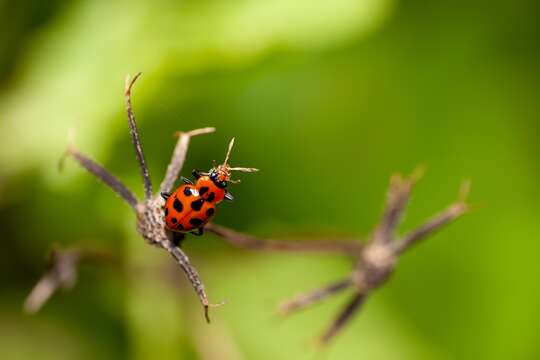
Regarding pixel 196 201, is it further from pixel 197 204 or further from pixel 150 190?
pixel 150 190

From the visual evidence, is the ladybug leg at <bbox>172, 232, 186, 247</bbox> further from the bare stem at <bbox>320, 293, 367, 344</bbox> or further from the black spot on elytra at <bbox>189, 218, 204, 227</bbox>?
the bare stem at <bbox>320, 293, 367, 344</bbox>

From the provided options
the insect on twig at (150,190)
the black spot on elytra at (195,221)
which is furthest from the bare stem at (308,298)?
the black spot on elytra at (195,221)

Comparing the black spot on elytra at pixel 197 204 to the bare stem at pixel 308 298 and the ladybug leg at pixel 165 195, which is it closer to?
the ladybug leg at pixel 165 195

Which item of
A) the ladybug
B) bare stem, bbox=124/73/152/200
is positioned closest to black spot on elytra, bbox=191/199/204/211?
the ladybug

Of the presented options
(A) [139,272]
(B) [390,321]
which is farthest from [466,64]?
(A) [139,272]

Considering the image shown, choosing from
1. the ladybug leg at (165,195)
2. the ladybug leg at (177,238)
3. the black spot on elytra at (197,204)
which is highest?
the ladybug leg at (165,195)

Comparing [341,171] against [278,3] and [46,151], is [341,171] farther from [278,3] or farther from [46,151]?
[46,151]
